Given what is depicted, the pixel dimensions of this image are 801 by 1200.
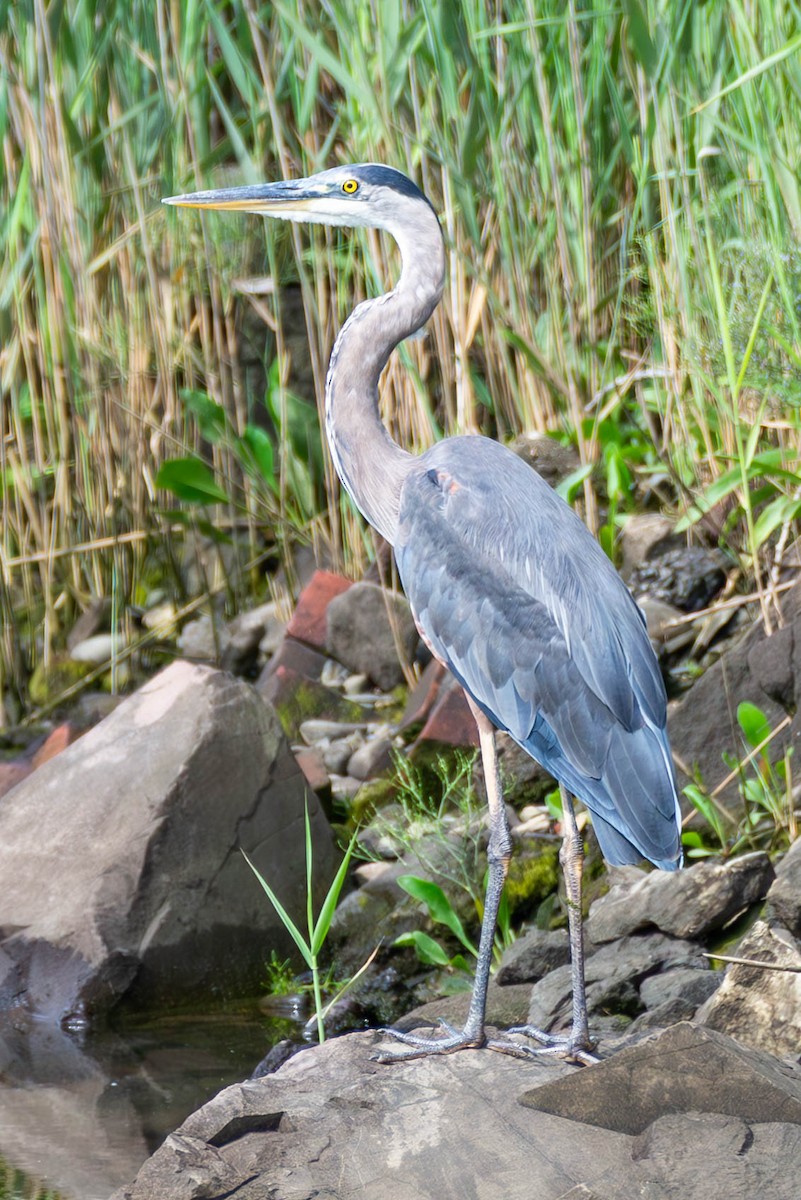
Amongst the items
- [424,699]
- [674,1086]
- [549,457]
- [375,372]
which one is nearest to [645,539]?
[549,457]

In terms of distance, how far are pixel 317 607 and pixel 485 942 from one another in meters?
3.09

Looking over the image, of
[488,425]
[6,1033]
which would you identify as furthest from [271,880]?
[488,425]

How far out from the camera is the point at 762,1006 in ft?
9.70

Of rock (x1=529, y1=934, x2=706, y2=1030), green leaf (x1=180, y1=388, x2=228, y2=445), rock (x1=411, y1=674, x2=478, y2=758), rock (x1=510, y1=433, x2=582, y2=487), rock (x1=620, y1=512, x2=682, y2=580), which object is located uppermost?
green leaf (x1=180, y1=388, x2=228, y2=445)

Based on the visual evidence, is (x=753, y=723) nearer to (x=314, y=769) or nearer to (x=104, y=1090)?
(x=314, y=769)

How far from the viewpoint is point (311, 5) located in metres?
5.59

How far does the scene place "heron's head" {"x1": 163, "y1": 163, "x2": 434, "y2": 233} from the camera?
11.6 ft

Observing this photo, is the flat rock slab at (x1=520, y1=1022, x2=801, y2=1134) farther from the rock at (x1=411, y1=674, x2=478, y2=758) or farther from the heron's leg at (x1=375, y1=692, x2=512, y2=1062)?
the rock at (x1=411, y1=674, x2=478, y2=758)

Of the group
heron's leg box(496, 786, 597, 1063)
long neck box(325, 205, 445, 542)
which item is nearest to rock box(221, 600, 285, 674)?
long neck box(325, 205, 445, 542)

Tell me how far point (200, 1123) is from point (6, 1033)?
1846 mm

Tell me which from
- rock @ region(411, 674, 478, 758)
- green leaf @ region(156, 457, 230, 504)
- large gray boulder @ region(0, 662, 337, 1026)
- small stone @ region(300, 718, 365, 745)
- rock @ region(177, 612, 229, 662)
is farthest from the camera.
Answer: rock @ region(177, 612, 229, 662)

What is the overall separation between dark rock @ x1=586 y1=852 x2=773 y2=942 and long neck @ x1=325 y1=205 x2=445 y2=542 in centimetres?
112

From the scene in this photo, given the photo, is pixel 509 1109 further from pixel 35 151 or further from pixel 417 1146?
pixel 35 151

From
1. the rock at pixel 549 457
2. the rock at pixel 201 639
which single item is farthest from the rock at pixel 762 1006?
the rock at pixel 201 639
